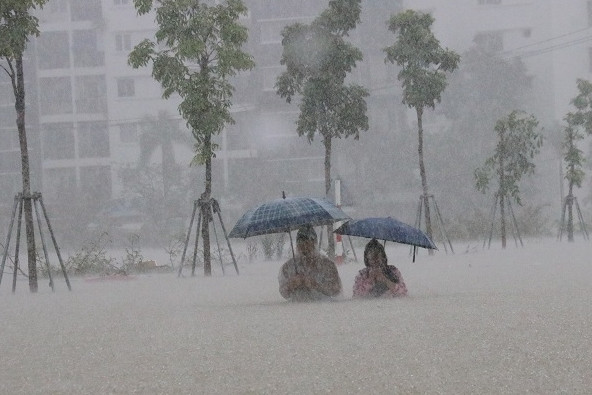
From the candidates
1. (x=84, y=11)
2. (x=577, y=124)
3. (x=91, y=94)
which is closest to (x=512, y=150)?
(x=577, y=124)

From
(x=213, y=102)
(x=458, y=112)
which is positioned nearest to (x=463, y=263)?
(x=213, y=102)

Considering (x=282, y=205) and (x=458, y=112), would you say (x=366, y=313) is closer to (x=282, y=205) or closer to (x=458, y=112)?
(x=282, y=205)

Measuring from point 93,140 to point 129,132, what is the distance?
2.27 meters

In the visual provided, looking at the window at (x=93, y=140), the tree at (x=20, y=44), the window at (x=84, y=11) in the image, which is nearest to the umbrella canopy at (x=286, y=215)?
the tree at (x=20, y=44)

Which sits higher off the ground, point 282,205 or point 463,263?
point 282,205

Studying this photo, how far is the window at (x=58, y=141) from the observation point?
203 ft

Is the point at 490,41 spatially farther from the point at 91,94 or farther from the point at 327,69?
the point at 327,69

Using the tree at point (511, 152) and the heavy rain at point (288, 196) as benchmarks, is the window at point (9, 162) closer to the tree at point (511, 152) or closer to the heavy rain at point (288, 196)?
the heavy rain at point (288, 196)

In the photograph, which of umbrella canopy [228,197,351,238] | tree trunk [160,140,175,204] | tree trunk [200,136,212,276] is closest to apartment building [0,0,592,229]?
tree trunk [160,140,175,204]

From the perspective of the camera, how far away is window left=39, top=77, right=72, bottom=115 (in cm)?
6350

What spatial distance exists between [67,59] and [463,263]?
1822 inches

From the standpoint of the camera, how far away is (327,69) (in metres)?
25.1

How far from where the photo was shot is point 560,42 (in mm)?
58000

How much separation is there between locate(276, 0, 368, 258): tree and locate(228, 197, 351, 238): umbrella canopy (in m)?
11.2
